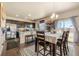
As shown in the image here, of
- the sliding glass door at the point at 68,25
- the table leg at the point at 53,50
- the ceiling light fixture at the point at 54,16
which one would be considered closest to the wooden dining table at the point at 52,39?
the table leg at the point at 53,50

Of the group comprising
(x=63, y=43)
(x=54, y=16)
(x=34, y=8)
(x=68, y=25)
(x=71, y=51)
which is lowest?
(x=71, y=51)

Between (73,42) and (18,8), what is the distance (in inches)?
44.4

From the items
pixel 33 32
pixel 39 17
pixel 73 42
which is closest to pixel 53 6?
pixel 39 17

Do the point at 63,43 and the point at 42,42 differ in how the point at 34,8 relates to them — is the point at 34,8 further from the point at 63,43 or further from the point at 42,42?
the point at 63,43

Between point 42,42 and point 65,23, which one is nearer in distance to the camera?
point 65,23

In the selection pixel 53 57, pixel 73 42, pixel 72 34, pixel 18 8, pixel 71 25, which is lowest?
pixel 53 57

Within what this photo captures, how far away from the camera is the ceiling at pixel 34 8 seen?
152 cm

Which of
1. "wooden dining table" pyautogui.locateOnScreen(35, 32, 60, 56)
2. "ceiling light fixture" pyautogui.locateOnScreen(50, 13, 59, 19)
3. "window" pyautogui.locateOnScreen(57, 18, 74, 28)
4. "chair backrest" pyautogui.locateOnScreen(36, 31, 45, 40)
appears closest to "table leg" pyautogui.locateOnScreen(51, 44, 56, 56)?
"wooden dining table" pyautogui.locateOnScreen(35, 32, 60, 56)

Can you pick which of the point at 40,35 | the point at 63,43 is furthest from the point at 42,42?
the point at 63,43

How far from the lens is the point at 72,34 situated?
1.52 m

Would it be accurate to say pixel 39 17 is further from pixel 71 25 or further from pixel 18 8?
pixel 71 25

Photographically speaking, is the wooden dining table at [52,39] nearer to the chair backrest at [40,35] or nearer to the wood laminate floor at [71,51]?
the chair backrest at [40,35]

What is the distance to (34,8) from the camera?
155 centimetres

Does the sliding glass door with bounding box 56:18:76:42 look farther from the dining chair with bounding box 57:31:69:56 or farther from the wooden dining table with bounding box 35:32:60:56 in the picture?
the wooden dining table with bounding box 35:32:60:56
